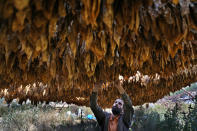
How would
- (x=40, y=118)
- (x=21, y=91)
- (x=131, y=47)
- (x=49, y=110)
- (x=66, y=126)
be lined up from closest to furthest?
1. (x=131, y=47)
2. (x=21, y=91)
3. (x=66, y=126)
4. (x=40, y=118)
5. (x=49, y=110)

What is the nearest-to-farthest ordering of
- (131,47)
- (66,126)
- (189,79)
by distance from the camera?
(131,47), (189,79), (66,126)

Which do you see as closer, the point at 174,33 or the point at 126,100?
the point at 174,33

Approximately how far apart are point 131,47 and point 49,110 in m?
8.75

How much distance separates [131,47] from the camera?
135cm

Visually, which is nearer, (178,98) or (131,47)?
(131,47)

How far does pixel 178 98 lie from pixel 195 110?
4.49 meters

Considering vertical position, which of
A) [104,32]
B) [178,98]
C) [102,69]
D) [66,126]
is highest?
[104,32]

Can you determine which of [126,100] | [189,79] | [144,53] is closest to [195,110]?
[189,79]

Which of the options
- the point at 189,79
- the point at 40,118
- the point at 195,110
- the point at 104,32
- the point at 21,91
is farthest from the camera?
the point at 40,118

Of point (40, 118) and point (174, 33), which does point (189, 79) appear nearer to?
point (174, 33)

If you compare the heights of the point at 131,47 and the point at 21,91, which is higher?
the point at 131,47

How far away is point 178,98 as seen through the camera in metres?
9.15

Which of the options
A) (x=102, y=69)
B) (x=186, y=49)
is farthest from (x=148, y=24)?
(x=102, y=69)

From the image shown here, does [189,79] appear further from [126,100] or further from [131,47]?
[131,47]
